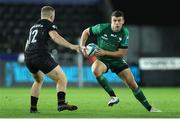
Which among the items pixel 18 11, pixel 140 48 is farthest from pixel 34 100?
pixel 18 11

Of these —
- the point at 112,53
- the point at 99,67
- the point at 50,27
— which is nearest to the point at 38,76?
the point at 50,27

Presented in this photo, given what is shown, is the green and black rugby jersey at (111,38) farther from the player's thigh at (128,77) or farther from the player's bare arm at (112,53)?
the player's thigh at (128,77)

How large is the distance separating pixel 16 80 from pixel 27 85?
481 mm

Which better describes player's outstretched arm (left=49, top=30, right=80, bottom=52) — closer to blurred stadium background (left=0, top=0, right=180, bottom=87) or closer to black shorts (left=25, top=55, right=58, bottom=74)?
black shorts (left=25, top=55, right=58, bottom=74)

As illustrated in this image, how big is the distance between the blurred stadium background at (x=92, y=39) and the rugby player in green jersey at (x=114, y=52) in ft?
39.2

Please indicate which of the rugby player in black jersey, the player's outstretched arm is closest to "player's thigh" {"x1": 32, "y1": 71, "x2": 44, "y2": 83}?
the rugby player in black jersey

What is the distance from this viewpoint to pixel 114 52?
1382 cm

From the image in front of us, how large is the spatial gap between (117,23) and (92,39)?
16.3 meters

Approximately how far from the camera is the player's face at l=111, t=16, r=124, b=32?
13.7 metres

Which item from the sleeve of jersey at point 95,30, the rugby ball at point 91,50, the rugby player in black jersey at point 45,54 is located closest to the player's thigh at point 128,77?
the rugby ball at point 91,50

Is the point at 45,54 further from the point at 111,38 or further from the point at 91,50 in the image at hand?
the point at 111,38

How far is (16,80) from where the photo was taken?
85.9ft

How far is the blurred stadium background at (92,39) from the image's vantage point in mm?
26391

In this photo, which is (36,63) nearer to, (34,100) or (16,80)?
(34,100)
